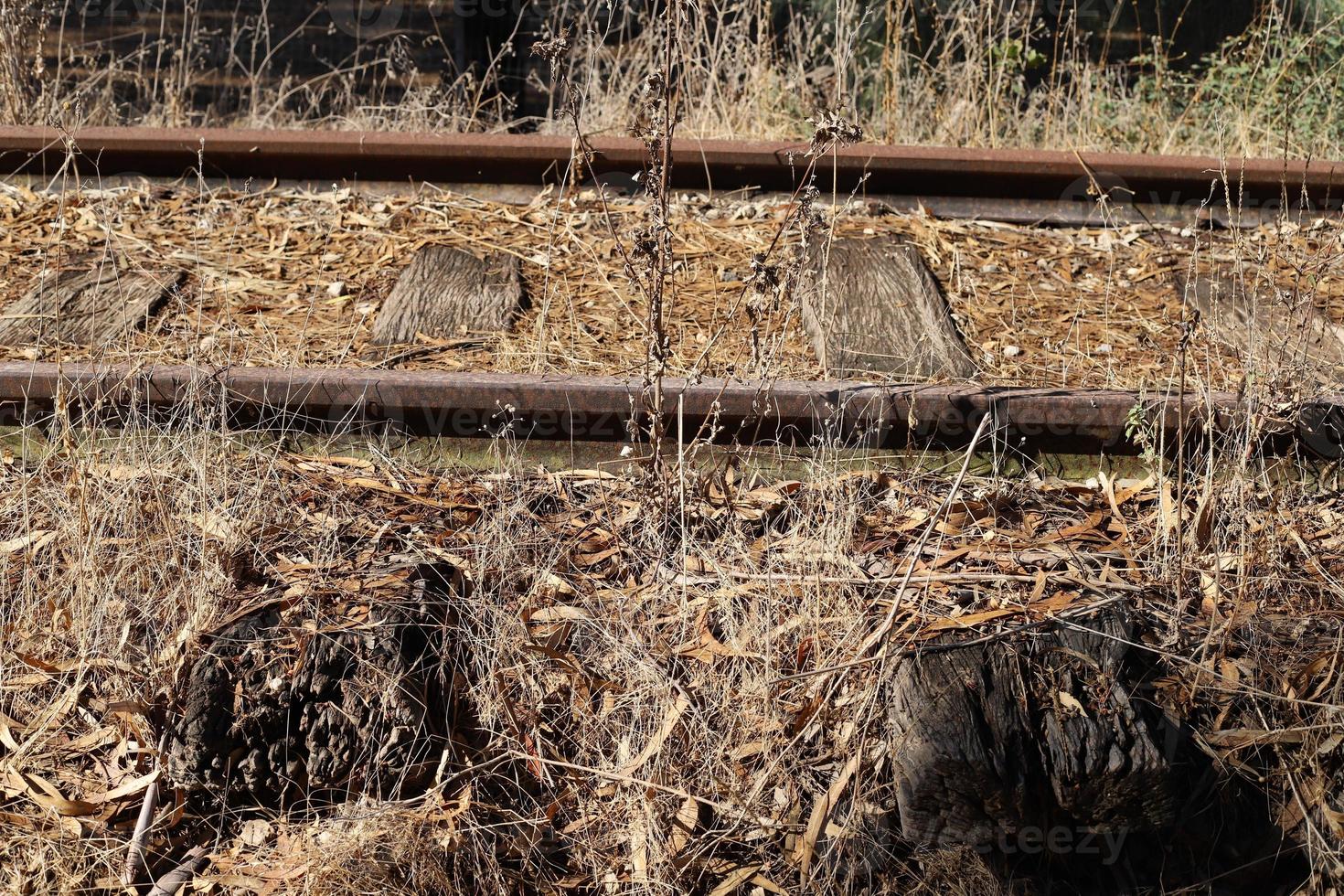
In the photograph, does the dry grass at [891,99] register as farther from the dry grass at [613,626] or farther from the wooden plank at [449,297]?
the dry grass at [613,626]

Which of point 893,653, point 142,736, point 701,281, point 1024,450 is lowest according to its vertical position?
point 142,736

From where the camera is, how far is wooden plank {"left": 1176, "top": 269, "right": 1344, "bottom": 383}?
117 inches

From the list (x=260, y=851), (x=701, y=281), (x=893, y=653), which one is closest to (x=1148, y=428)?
(x=893, y=653)

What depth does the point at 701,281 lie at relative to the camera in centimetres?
396

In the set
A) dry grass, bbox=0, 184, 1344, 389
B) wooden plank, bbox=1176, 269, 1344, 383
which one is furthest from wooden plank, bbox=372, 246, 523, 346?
wooden plank, bbox=1176, 269, 1344, 383

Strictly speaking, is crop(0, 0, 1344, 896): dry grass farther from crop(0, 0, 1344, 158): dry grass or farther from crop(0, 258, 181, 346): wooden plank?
crop(0, 0, 1344, 158): dry grass

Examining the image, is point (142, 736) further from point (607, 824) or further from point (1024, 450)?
point (1024, 450)

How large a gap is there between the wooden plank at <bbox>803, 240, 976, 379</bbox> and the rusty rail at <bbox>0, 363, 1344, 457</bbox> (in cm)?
26

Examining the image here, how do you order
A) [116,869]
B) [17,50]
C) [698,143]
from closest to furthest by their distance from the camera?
1. [116,869]
2. [698,143]
3. [17,50]

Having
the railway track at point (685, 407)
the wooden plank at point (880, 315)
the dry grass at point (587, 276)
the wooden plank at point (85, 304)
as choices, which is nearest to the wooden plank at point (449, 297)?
A: the dry grass at point (587, 276)

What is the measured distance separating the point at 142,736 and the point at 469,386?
113cm

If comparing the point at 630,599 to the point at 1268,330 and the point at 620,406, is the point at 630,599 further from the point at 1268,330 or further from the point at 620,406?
the point at 1268,330

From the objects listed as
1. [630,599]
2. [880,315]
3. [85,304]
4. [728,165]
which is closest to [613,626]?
[630,599]

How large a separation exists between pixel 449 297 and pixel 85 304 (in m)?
1.13
